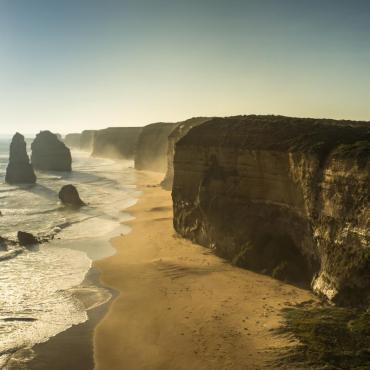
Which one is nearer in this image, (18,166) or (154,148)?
(18,166)

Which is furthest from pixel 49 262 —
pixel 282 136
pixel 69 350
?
pixel 282 136

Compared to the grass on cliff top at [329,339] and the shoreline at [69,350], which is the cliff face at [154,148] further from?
the grass on cliff top at [329,339]

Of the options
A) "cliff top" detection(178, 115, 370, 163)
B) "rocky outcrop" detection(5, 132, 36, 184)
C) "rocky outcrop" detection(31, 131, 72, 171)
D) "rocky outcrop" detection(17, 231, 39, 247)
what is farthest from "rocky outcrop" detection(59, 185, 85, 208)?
"rocky outcrop" detection(31, 131, 72, 171)

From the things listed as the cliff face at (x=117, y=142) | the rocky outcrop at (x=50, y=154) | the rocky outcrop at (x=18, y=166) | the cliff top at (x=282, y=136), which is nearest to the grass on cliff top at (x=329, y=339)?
the cliff top at (x=282, y=136)

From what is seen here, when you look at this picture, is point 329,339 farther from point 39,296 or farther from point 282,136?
point 39,296

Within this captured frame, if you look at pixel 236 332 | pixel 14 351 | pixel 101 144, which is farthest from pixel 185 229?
pixel 101 144

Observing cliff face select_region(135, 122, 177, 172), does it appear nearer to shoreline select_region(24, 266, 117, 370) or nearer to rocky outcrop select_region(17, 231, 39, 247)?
rocky outcrop select_region(17, 231, 39, 247)
